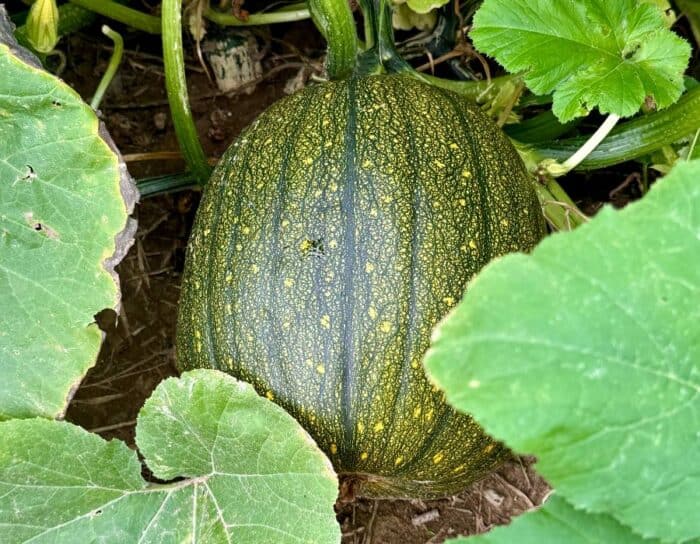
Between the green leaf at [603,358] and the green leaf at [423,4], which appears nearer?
the green leaf at [603,358]

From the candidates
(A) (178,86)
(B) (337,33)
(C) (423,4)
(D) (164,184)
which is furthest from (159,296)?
(C) (423,4)

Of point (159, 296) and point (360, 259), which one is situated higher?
point (360, 259)

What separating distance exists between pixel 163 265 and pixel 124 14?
27.2 inches

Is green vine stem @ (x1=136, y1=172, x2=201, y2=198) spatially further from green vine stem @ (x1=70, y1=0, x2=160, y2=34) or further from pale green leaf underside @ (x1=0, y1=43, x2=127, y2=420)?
pale green leaf underside @ (x1=0, y1=43, x2=127, y2=420)

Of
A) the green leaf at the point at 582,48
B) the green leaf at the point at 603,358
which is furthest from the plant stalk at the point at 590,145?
the green leaf at the point at 603,358

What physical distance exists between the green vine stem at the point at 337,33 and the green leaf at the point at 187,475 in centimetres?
75

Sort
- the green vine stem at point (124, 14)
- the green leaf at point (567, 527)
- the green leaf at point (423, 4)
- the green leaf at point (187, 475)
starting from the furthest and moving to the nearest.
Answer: the green vine stem at point (124, 14)
the green leaf at point (423, 4)
the green leaf at point (187, 475)
the green leaf at point (567, 527)

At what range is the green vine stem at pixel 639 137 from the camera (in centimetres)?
173

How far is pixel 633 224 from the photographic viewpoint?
3.22 feet

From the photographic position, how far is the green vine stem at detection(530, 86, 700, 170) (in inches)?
67.9

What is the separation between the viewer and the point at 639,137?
182 cm

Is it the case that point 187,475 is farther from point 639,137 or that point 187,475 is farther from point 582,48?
point 639,137

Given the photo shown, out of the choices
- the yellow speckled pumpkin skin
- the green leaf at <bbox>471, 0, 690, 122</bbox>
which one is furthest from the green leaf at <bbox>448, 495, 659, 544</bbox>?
the green leaf at <bbox>471, 0, 690, 122</bbox>

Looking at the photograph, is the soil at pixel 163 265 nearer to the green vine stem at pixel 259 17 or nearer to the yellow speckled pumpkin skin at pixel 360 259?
the green vine stem at pixel 259 17
